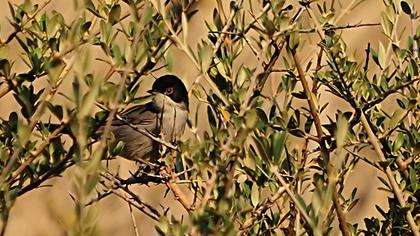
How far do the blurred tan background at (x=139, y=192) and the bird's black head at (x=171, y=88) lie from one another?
0.59 m

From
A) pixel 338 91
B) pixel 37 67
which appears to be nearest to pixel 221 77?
pixel 338 91

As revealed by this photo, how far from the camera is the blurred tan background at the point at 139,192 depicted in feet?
17.2

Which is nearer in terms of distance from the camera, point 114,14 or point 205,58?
point 205,58

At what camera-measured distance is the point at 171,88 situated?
4.49 meters

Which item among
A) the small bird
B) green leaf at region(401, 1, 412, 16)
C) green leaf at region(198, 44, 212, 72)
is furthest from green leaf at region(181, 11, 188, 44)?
the small bird

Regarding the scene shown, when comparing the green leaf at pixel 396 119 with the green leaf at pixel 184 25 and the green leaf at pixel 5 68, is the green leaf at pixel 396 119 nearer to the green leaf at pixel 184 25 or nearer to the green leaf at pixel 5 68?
the green leaf at pixel 184 25

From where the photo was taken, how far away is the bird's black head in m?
4.46

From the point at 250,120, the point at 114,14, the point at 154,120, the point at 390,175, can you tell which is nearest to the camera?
the point at 250,120

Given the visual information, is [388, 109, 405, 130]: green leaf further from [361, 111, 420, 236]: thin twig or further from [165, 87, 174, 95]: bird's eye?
[165, 87, 174, 95]: bird's eye

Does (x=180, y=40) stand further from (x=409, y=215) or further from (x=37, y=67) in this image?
(x=409, y=215)

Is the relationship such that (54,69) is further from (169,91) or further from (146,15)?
(169,91)

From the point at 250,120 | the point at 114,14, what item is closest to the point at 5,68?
the point at 114,14

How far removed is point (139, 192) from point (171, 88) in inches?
57.4

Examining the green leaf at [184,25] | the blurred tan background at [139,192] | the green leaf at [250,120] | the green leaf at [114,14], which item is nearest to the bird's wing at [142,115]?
the blurred tan background at [139,192]
